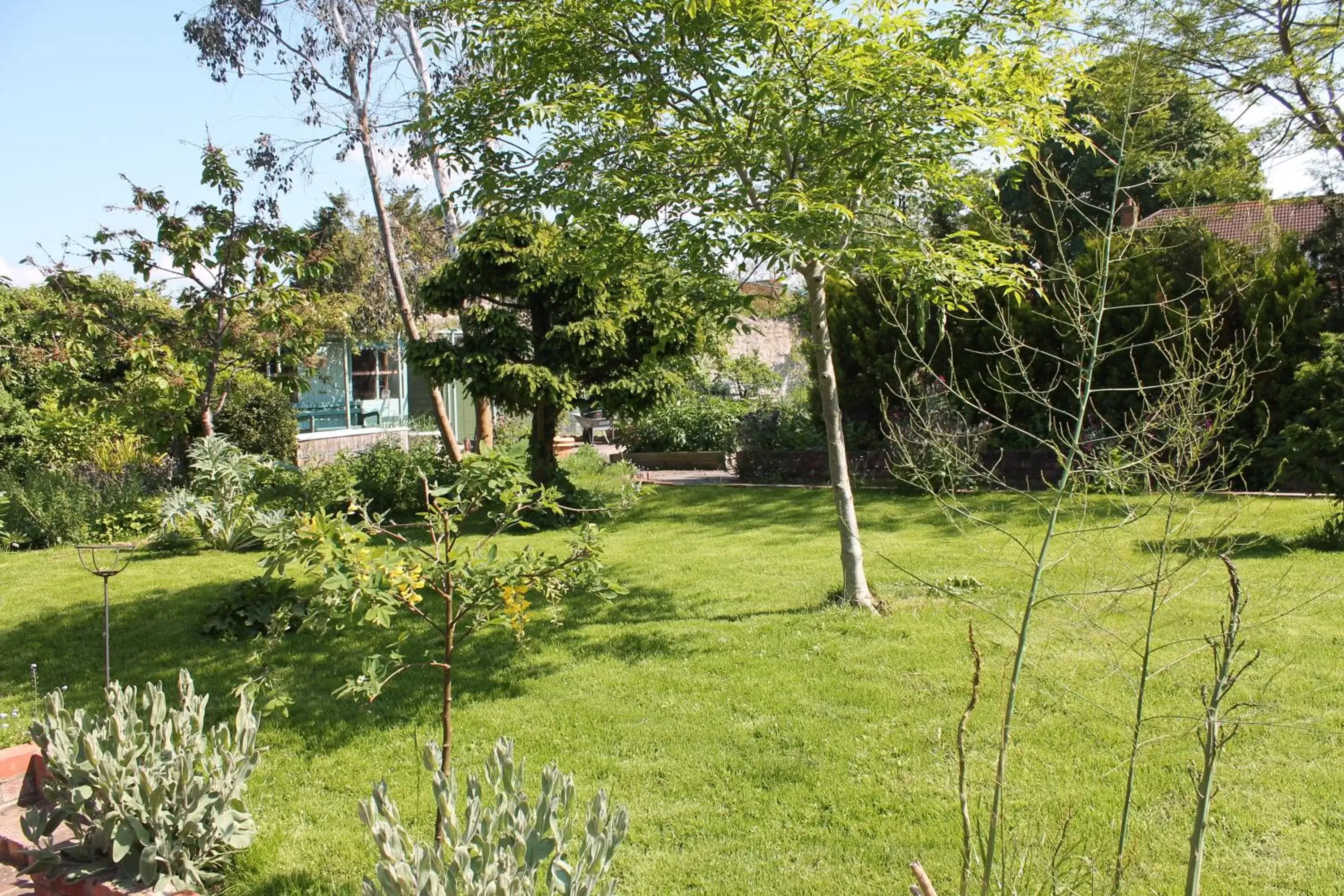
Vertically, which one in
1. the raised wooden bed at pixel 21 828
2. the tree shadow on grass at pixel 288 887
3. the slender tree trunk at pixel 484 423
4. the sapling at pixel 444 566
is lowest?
the tree shadow on grass at pixel 288 887

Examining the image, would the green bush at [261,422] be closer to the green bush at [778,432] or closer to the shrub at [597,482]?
the shrub at [597,482]

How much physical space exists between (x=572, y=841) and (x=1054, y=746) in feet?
8.51

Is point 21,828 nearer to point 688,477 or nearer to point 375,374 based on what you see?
point 688,477

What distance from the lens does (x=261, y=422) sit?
15562mm

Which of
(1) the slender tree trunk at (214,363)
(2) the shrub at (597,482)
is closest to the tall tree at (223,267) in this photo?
(1) the slender tree trunk at (214,363)

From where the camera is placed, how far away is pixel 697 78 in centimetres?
601

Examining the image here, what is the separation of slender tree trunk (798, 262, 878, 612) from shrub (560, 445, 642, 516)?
351cm

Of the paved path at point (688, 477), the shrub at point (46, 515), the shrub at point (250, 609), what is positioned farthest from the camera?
the paved path at point (688, 477)

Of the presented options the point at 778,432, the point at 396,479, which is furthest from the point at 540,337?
the point at 778,432

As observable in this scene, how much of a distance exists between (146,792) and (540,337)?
8.61 meters

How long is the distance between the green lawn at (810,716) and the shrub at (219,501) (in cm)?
179

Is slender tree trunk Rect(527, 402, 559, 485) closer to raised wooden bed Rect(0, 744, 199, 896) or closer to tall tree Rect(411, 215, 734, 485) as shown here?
tall tree Rect(411, 215, 734, 485)

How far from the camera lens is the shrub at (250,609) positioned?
6625mm

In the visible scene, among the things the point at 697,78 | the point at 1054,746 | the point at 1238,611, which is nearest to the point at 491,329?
A: the point at 697,78
